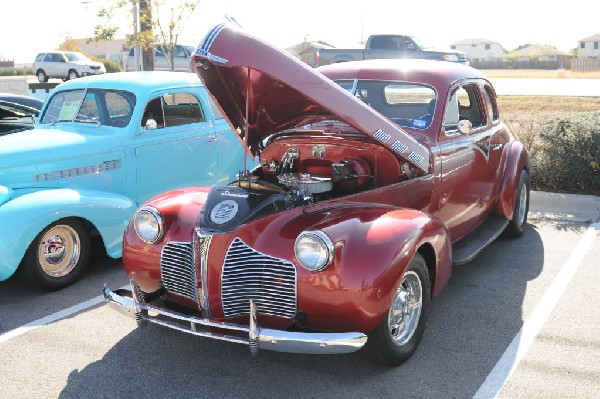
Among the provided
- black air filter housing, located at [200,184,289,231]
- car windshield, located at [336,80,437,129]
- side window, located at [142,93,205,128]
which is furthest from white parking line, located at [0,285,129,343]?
car windshield, located at [336,80,437,129]

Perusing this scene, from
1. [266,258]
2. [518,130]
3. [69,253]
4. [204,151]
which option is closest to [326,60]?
[518,130]

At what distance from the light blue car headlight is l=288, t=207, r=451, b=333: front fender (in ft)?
9.77

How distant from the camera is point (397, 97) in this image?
5.19m

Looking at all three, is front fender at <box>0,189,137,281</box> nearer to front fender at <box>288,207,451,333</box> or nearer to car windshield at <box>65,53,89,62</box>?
front fender at <box>288,207,451,333</box>

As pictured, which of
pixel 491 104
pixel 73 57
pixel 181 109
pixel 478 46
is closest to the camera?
pixel 491 104

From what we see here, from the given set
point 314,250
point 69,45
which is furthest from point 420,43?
point 69,45

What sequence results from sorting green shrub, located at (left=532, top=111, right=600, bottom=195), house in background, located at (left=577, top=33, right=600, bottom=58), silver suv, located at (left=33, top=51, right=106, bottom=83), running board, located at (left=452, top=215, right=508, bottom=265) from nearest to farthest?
running board, located at (left=452, top=215, right=508, bottom=265)
green shrub, located at (left=532, top=111, right=600, bottom=195)
silver suv, located at (left=33, top=51, right=106, bottom=83)
house in background, located at (left=577, top=33, right=600, bottom=58)

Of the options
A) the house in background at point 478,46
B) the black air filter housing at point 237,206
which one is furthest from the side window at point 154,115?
the house in background at point 478,46

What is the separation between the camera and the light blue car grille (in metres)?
5.57

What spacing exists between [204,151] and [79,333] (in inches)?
114

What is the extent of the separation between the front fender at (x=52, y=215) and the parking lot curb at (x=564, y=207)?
473 centimetres

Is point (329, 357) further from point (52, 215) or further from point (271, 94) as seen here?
point (52, 215)

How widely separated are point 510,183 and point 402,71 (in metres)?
1.69

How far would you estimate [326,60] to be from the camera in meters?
25.8
